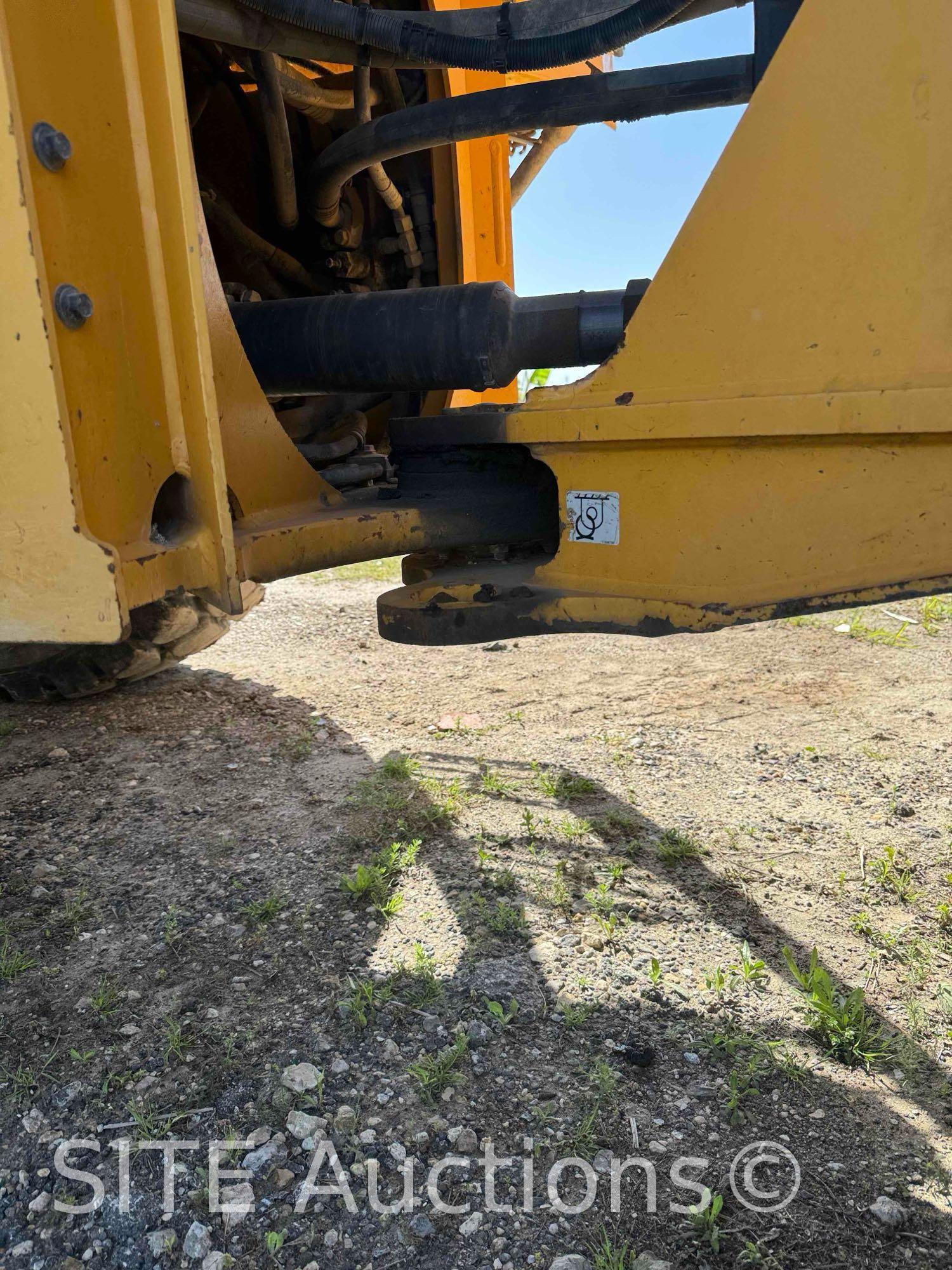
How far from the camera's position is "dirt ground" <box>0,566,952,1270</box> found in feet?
4.05

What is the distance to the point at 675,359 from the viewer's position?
157 cm

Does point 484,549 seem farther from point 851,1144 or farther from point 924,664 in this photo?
point 924,664

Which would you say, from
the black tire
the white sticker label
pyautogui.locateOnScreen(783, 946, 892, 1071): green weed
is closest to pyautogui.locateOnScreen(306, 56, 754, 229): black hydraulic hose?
the white sticker label

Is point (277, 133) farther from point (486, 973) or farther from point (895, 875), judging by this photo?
point (895, 875)

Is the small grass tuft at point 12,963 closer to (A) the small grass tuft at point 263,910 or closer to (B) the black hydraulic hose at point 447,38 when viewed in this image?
(A) the small grass tuft at point 263,910

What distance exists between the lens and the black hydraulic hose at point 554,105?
2.05 metres

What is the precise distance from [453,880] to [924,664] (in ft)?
6.60

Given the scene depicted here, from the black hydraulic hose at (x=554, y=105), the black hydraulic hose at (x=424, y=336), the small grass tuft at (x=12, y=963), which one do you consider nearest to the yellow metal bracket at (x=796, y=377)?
the black hydraulic hose at (x=424, y=336)

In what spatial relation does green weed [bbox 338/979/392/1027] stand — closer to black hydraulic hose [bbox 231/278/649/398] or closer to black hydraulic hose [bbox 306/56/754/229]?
black hydraulic hose [bbox 231/278/649/398]

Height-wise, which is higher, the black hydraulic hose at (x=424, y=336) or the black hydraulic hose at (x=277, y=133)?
the black hydraulic hose at (x=277, y=133)

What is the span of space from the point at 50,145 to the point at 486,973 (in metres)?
1.45

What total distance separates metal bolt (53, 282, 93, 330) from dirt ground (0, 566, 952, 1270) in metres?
1.10

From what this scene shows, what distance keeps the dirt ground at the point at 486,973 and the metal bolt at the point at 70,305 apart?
1.10 metres

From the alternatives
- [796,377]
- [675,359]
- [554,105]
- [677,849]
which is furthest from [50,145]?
[677,849]
